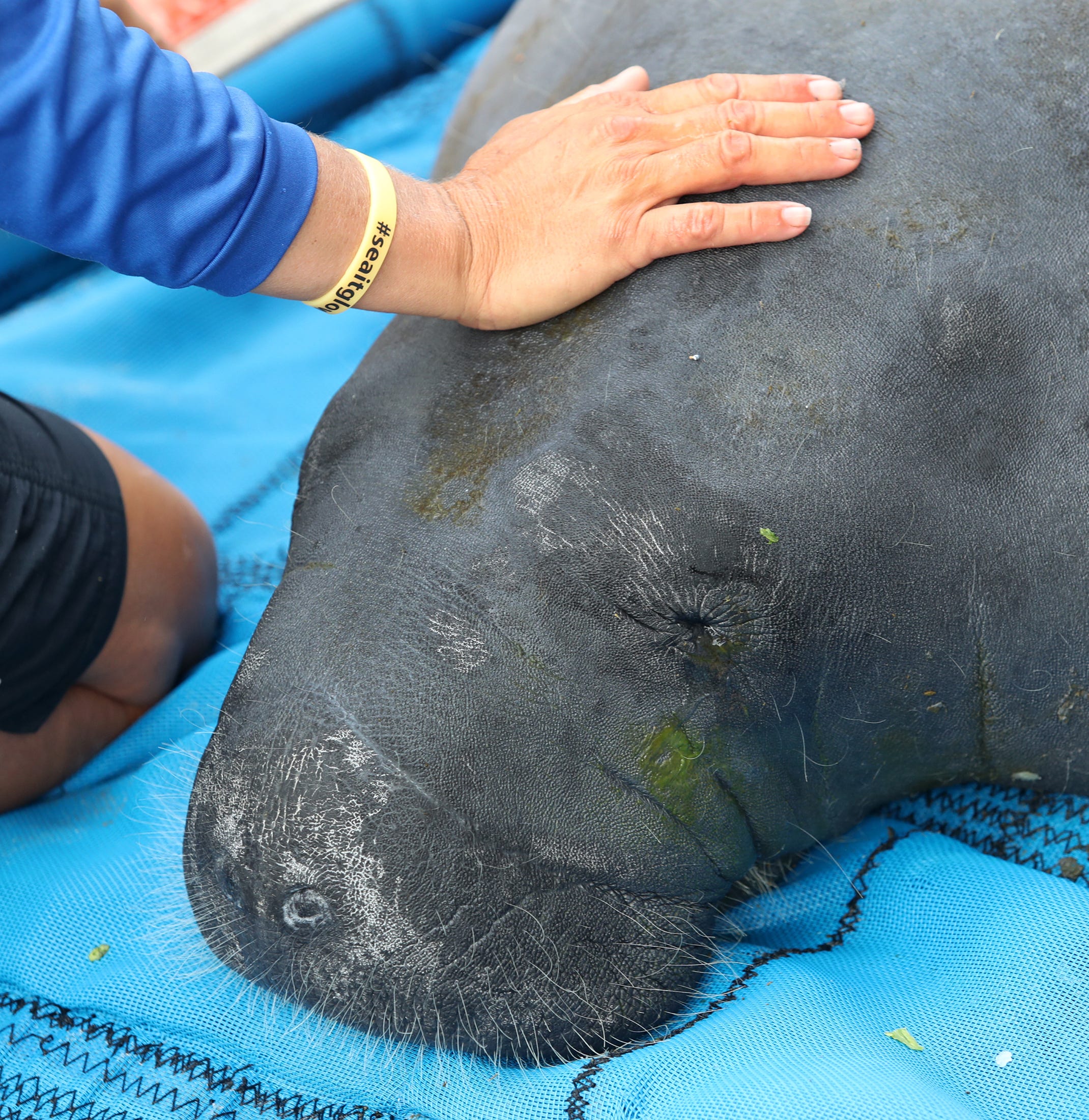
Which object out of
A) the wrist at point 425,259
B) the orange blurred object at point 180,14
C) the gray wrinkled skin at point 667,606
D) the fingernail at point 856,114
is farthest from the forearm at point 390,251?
the orange blurred object at point 180,14

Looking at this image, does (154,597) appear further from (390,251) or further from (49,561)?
(390,251)

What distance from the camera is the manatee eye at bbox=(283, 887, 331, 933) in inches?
63.7

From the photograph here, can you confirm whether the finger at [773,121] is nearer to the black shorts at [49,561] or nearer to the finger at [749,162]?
the finger at [749,162]

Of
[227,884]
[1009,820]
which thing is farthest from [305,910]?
[1009,820]

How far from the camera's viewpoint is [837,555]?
1.65 m

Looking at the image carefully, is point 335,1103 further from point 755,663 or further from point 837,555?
point 837,555

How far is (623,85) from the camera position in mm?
1997

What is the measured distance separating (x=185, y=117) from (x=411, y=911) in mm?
1258

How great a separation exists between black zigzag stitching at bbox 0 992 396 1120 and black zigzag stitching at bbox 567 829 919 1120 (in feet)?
1.21

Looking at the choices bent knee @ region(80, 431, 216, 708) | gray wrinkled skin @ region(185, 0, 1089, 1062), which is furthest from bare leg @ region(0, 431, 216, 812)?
gray wrinkled skin @ region(185, 0, 1089, 1062)

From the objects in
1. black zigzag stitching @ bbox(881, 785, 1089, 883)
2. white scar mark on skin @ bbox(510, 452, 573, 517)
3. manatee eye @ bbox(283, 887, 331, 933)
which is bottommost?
black zigzag stitching @ bbox(881, 785, 1089, 883)

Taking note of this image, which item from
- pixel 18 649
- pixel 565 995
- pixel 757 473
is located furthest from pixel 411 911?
pixel 18 649

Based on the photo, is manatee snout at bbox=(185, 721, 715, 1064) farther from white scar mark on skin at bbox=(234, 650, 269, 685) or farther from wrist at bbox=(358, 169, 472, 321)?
wrist at bbox=(358, 169, 472, 321)

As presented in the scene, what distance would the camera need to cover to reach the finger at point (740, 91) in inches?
72.5
